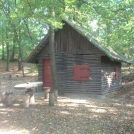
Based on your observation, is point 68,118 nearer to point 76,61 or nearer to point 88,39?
point 88,39

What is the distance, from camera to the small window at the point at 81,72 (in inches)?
1056

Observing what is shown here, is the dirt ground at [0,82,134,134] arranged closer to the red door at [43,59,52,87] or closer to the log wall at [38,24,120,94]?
the log wall at [38,24,120,94]

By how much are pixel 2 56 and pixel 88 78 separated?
112 ft

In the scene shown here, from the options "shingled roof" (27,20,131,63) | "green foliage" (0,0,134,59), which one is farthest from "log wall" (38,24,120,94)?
"green foliage" (0,0,134,59)

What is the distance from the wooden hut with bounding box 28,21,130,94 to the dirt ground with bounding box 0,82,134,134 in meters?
4.61

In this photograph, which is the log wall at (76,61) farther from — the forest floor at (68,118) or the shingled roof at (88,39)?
the forest floor at (68,118)

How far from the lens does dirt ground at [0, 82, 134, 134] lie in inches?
555

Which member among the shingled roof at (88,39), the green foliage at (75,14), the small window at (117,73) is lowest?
the small window at (117,73)

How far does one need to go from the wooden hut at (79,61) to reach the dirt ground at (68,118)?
15.1ft

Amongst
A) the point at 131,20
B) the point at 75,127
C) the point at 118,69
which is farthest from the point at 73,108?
the point at 118,69

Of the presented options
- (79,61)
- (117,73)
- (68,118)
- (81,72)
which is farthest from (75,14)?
(117,73)

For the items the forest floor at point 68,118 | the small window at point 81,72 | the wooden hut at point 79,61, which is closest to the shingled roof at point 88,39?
the wooden hut at point 79,61

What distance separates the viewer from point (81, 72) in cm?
2691

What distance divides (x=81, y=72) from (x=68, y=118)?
34.9ft
